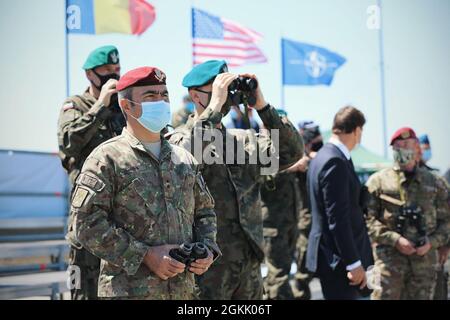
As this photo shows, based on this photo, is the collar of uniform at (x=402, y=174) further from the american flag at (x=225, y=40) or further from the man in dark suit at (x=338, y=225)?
the american flag at (x=225, y=40)

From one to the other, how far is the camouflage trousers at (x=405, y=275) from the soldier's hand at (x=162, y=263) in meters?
3.78

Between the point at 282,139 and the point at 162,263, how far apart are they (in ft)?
6.06

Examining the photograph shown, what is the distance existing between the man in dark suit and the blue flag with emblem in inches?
382

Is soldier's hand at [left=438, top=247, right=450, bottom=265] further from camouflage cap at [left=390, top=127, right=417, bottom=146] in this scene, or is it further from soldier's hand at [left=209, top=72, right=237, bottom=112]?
soldier's hand at [left=209, top=72, right=237, bottom=112]

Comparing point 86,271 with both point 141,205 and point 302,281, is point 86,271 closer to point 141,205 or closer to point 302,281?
point 141,205

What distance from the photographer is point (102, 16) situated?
26.9 ft

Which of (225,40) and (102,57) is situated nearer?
(102,57)

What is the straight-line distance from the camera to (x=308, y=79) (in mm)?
15969

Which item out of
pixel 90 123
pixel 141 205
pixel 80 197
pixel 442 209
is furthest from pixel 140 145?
pixel 442 209

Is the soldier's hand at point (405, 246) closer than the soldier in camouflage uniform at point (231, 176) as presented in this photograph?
No

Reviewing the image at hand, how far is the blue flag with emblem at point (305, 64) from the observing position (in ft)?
51.9

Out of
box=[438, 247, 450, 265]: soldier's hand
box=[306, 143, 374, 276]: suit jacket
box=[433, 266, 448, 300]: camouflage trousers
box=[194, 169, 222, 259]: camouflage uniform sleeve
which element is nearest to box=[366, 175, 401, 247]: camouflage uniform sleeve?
box=[438, 247, 450, 265]: soldier's hand

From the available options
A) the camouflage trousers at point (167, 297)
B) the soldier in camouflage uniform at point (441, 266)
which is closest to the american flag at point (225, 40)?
the soldier in camouflage uniform at point (441, 266)
